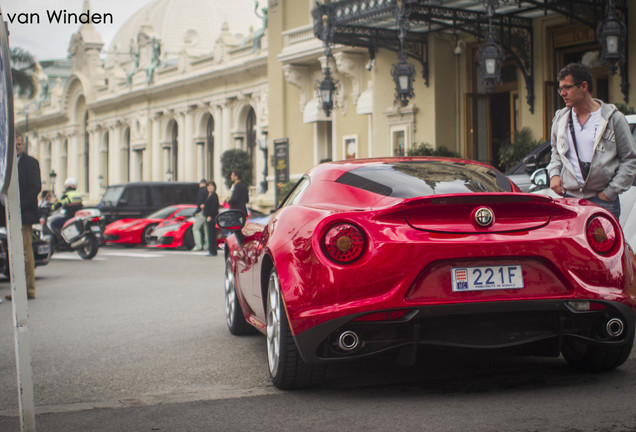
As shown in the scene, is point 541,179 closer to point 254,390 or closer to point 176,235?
point 254,390

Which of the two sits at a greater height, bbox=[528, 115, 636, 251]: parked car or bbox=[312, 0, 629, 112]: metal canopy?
bbox=[312, 0, 629, 112]: metal canopy

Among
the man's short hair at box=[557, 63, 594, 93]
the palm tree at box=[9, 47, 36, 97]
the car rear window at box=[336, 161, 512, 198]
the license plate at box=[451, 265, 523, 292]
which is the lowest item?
the license plate at box=[451, 265, 523, 292]

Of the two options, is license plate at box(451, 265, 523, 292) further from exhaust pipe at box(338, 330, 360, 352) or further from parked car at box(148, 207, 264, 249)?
parked car at box(148, 207, 264, 249)

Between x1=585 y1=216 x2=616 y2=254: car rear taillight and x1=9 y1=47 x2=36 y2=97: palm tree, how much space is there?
2361 inches

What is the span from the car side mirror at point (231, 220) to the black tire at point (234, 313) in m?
0.56

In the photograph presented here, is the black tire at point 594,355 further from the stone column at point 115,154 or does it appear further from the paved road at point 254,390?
the stone column at point 115,154

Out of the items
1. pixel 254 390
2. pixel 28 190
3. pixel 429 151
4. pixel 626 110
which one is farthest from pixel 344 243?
pixel 429 151

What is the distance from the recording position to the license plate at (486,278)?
190 inches

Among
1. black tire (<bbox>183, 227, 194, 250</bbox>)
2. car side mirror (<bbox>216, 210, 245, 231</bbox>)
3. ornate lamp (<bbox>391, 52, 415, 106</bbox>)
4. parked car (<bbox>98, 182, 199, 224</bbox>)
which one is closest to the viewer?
car side mirror (<bbox>216, 210, 245, 231</bbox>)

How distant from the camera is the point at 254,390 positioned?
543 cm

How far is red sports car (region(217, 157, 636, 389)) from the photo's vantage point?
4801mm

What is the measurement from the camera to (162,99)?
58.8m

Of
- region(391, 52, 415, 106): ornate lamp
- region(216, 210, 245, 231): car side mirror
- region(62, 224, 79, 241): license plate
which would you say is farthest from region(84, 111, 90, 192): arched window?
region(216, 210, 245, 231): car side mirror

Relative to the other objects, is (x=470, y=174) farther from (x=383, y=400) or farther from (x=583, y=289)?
(x=383, y=400)
